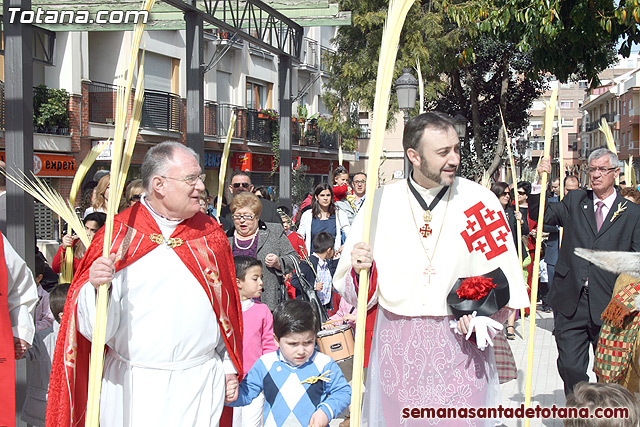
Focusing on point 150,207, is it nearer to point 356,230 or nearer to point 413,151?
point 356,230

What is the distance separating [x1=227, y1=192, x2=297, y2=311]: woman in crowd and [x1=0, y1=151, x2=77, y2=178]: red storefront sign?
12750mm

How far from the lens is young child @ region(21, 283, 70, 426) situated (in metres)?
4.85

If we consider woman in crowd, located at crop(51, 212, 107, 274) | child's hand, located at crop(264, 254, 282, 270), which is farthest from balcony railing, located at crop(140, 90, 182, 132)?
child's hand, located at crop(264, 254, 282, 270)

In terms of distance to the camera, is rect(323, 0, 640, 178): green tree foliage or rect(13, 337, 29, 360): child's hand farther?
rect(323, 0, 640, 178): green tree foliage

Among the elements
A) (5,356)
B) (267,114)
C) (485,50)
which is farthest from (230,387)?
(267,114)

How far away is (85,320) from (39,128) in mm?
16164

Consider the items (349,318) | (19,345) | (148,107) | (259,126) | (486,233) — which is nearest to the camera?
(486,233)

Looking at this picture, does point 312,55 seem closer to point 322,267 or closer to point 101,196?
point 322,267

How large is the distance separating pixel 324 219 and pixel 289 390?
4340 mm

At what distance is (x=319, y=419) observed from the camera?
3553mm

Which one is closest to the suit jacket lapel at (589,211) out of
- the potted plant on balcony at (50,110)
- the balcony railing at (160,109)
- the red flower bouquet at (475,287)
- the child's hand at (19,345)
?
the red flower bouquet at (475,287)

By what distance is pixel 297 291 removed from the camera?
21.5ft

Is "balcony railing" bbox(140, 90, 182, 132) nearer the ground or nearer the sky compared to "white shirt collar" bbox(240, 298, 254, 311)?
nearer the sky

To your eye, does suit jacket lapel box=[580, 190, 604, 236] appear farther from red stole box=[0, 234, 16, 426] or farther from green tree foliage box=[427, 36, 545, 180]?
green tree foliage box=[427, 36, 545, 180]
